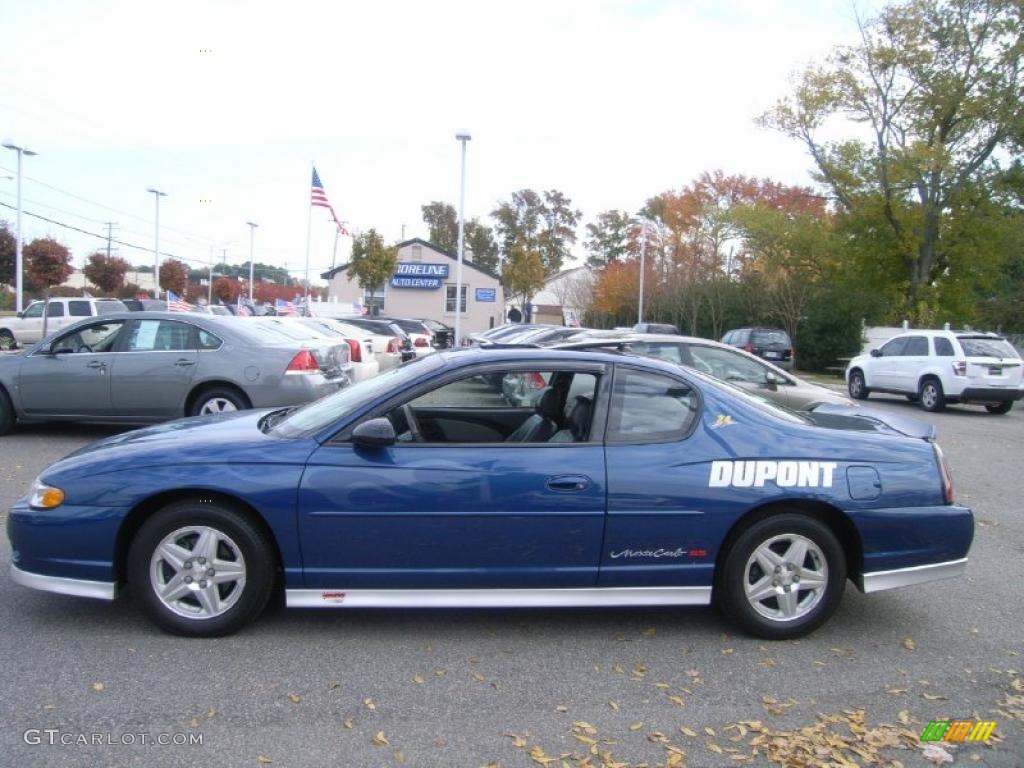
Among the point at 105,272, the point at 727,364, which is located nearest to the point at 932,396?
the point at 727,364

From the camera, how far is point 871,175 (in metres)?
31.2

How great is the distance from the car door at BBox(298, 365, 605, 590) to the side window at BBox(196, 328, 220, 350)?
5715mm

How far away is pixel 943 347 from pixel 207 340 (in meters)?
14.6

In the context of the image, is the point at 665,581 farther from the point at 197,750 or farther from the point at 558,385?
the point at 197,750

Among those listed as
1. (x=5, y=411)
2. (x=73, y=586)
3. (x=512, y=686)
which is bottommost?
(x=512, y=686)

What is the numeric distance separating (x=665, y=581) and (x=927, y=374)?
15.1m

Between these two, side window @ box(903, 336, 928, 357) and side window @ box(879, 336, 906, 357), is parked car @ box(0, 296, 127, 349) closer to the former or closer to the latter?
side window @ box(879, 336, 906, 357)

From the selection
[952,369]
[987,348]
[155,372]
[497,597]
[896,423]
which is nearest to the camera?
[497,597]

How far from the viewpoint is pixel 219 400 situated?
925 cm

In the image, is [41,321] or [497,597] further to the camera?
[41,321]

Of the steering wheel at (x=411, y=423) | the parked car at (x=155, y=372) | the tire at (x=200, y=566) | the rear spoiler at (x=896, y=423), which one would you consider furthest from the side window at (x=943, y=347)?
the tire at (x=200, y=566)

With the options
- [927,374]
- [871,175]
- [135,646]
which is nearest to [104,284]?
[871,175]

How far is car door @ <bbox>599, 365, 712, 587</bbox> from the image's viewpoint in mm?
4137

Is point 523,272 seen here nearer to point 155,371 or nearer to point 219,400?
point 219,400
